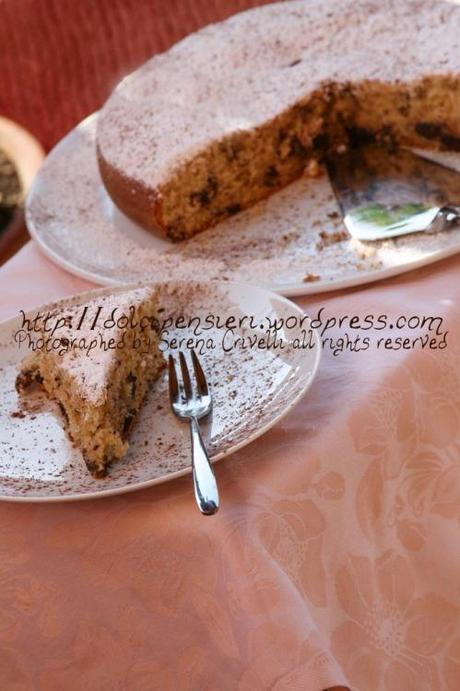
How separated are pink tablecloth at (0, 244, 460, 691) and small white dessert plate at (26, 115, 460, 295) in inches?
16.5

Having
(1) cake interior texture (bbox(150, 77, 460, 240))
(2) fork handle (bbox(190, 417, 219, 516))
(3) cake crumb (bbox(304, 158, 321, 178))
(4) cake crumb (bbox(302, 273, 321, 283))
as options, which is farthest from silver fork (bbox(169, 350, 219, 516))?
(3) cake crumb (bbox(304, 158, 321, 178))

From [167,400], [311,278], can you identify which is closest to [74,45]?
[311,278]

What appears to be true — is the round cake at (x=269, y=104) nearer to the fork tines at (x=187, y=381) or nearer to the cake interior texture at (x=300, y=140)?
the cake interior texture at (x=300, y=140)

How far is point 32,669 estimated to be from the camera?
1.23 m

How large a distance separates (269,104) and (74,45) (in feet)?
5.38

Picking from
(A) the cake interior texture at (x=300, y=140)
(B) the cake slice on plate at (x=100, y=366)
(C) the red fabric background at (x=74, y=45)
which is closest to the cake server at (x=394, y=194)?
(A) the cake interior texture at (x=300, y=140)

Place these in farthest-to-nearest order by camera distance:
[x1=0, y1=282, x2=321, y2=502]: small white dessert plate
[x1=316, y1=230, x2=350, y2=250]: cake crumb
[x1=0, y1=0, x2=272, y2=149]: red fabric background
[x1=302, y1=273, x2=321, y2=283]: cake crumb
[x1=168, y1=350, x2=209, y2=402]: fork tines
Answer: [x1=0, y1=0, x2=272, y2=149]: red fabric background → [x1=316, y1=230, x2=350, y2=250]: cake crumb → [x1=302, y1=273, x2=321, y2=283]: cake crumb → [x1=168, y1=350, x2=209, y2=402]: fork tines → [x1=0, y1=282, x2=321, y2=502]: small white dessert plate

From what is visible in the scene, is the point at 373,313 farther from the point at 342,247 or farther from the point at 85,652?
the point at 85,652

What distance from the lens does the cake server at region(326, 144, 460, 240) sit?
6.30ft

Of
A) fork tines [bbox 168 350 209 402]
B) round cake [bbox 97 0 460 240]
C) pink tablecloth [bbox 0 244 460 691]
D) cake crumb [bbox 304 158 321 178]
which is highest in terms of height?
fork tines [bbox 168 350 209 402]

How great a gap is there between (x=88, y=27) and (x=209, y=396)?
280 centimetres

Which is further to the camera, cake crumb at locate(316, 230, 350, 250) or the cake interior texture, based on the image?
the cake interior texture

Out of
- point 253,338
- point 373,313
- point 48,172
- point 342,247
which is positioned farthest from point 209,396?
point 48,172

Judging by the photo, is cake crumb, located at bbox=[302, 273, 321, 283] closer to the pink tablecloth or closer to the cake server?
the cake server
